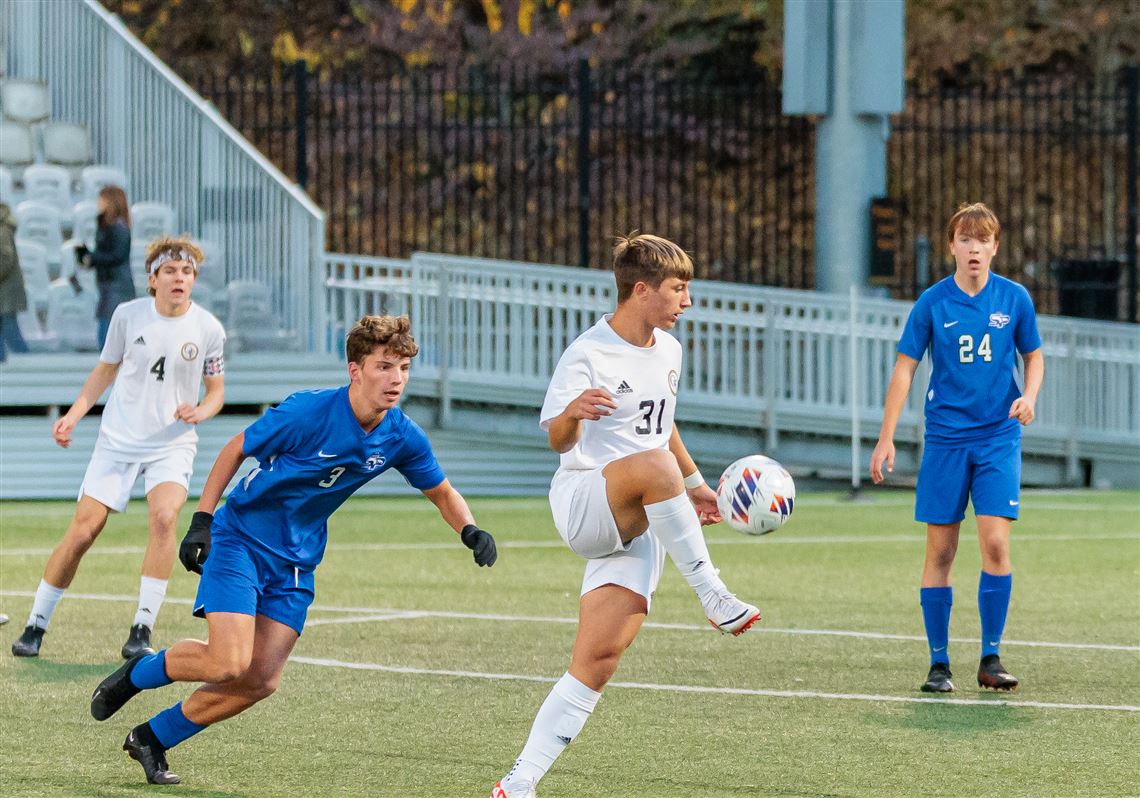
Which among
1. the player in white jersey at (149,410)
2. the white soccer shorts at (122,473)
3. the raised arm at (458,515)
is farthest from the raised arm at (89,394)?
the raised arm at (458,515)

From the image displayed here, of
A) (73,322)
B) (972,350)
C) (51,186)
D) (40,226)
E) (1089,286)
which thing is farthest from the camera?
(1089,286)

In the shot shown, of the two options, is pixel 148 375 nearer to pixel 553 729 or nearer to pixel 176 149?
pixel 553 729

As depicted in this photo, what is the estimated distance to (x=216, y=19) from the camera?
32250 mm

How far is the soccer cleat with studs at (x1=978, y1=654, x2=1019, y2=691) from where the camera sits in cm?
870

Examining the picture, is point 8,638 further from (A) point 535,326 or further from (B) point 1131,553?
(A) point 535,326

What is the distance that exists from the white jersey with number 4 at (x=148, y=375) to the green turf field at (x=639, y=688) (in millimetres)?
1025

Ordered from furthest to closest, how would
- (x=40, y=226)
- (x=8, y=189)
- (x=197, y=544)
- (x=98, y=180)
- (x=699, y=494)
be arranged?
(x=98, y=180) → (x=8, y=189) → (x=40, y=226) → (x=699, y=494) → (x=197, y=544)

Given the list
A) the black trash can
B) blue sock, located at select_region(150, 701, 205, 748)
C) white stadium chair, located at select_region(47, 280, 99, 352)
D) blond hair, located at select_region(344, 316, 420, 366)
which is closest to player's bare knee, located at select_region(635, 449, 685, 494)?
blond hair, located at select_region(344, 316, 420, 366)

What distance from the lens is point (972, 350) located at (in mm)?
8727

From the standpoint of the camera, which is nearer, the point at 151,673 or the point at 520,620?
the point at 151,673

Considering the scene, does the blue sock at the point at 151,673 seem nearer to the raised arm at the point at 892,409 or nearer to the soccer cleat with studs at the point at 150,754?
the soccer cleat with studs at the point at 150,754

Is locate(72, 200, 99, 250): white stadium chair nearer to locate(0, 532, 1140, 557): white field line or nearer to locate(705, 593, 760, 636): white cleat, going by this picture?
locate(0, 532, 1140, 557): white field line

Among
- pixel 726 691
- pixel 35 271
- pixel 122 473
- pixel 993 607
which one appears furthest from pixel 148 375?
pixel 35 271

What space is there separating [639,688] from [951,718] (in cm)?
142
